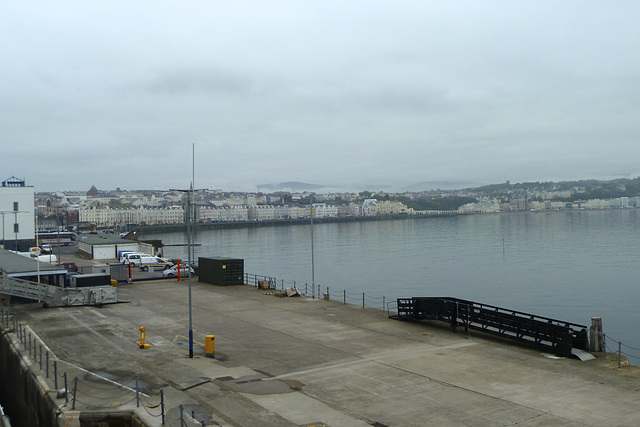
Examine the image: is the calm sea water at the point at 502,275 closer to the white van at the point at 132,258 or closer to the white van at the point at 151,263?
the white van at the point at 151,263

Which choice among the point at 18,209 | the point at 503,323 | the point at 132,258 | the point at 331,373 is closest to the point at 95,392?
the point at 331,373

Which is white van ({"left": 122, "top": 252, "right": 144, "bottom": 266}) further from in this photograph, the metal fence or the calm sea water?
the metal fence

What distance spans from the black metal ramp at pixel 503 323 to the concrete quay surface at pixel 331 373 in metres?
0.52

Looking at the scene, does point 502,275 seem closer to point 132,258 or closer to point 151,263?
point 151,263

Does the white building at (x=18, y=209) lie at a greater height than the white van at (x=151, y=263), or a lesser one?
greater

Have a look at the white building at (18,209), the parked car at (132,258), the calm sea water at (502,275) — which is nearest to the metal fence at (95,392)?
the calm sea water at (502,275)

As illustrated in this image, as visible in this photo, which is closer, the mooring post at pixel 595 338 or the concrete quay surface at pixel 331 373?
the concrete quay surface at pixel 331 373

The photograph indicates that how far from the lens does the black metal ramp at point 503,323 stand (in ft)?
61.0

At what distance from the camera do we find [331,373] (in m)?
16.9

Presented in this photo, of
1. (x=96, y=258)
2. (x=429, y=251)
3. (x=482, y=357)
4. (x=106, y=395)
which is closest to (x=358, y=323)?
(x=482, y=357)

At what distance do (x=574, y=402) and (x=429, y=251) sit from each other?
3298 inches

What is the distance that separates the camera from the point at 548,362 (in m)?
17.6

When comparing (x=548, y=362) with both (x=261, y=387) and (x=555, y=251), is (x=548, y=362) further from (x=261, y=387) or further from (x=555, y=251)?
(x=555, y=251)

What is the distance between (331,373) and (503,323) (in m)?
7.85
